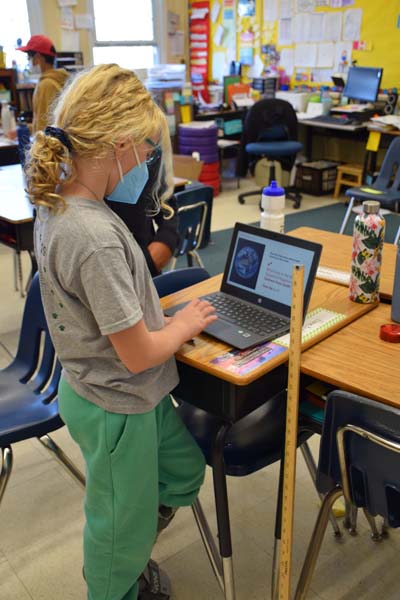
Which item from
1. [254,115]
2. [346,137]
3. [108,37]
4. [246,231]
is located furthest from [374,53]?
[246,231]

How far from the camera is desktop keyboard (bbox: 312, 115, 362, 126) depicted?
5.45m

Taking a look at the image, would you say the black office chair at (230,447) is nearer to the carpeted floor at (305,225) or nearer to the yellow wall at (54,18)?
the carpeted floor at (305,225)

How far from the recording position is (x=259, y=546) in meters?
1.84

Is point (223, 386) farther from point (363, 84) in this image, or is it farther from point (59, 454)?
point (363, 84)

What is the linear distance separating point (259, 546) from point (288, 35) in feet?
18.8

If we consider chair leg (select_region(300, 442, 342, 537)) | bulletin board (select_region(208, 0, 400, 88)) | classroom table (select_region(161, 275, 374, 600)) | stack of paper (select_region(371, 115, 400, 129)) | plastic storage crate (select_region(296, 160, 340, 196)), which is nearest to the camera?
classroom table (select_region(161, 275, 374, 600))

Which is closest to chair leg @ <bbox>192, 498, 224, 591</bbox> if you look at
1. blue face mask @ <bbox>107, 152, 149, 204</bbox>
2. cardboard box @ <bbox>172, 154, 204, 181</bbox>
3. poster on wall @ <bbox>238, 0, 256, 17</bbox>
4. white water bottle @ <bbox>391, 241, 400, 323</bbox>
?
white water bottle @ <bbox>391, 241, 400, 323</bbox>

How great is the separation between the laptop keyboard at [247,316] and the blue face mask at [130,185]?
0.39m

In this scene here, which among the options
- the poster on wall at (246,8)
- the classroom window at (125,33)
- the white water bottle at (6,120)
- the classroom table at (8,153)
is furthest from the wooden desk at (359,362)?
the poster on wall at (246,8)

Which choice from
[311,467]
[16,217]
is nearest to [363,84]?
[16,217]

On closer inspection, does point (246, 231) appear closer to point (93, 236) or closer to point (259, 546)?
point (93, 236)

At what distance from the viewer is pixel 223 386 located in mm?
1317

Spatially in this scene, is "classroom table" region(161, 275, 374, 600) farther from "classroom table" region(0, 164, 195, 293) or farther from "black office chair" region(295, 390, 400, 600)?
"classroom table" region(0, 164, 195, 293)

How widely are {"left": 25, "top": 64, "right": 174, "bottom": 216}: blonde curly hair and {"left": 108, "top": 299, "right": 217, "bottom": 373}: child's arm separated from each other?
271mm
